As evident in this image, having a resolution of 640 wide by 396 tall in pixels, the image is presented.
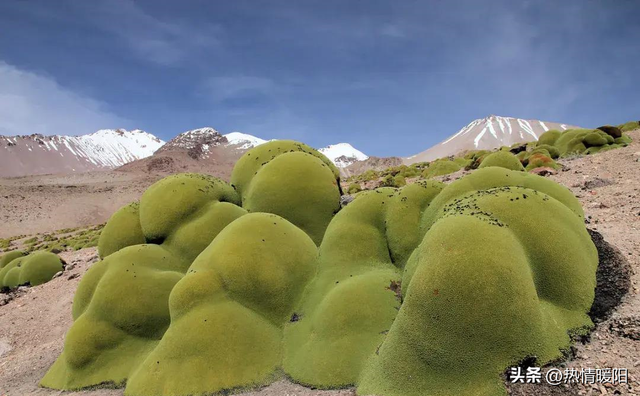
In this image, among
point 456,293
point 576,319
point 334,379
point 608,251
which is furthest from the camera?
point 608,251

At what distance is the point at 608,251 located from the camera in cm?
985

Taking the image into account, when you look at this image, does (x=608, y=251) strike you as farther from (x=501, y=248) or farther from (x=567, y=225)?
(x=501, y=248)

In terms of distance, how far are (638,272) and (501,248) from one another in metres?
4.12

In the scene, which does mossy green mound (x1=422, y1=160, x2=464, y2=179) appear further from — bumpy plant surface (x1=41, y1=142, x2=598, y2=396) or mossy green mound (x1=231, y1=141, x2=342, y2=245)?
bumpy plant surface (x1=41, y1=142, x2=598, y2=396)

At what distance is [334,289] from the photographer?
10.8 metres

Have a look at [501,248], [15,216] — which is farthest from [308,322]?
[15,216]

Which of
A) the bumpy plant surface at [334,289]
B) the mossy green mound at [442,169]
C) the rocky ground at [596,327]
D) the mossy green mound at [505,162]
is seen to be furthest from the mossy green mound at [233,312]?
the mossy green mound at [442,169]

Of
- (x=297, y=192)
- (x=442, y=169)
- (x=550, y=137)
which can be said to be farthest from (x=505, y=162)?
(x=550, y=137)

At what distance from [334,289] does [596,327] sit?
19.0ft

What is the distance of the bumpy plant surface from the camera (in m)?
7.45

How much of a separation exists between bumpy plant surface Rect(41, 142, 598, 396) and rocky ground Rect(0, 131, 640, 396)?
1.48 ft

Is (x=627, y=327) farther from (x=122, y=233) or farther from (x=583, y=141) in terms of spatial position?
(x=583, y=141)

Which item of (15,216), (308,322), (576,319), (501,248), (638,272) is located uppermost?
Answer: (501,248)

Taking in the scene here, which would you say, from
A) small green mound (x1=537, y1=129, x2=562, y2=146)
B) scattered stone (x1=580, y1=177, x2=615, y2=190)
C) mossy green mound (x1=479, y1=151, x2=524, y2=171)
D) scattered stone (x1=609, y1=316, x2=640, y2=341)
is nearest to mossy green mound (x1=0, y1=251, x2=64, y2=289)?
mossy green mound (x1=479, y1=151, x2=524, y2=171)
